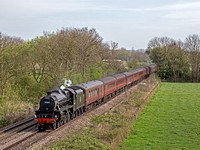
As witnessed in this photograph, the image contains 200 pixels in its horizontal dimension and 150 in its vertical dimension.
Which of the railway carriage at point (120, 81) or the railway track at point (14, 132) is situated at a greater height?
the railway carriage at point (120, 81)

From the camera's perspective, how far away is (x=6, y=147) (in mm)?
13000

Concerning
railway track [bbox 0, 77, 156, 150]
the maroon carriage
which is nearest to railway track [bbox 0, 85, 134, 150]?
railway track [bbox 0, 77, 156, 150]

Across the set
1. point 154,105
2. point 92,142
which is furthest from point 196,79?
point 92,142

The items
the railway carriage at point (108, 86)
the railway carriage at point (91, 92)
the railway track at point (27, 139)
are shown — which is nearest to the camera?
the railway track at point (27, 139)

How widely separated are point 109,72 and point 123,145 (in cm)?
3882

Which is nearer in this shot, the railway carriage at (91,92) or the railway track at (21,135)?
the railway track at (21,135)

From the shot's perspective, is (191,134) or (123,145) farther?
(191,134)

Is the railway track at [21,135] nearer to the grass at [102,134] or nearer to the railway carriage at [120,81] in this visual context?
the grass at [102,134]

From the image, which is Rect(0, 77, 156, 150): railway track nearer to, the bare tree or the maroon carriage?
the maroon carriage

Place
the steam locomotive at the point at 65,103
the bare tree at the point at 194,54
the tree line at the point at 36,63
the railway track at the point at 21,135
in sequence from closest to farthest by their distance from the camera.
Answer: the railway track at the point at 21,135 → the steam locomotive at the point at 65,103 → the tree line at the point at 36,63 → the bare tree at the point at 194,54

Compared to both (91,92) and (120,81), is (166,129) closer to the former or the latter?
(91,92)

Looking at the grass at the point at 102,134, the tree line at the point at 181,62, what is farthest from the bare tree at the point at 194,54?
the grass at the point at 102,134

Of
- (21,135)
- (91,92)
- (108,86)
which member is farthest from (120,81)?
(21,135)

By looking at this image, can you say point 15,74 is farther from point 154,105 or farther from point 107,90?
point 154,105
